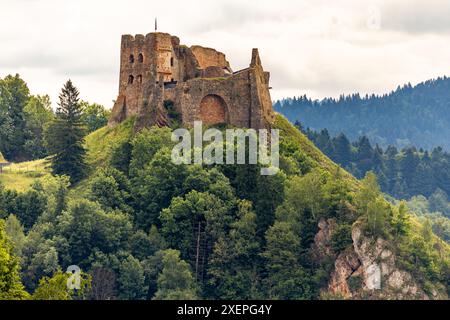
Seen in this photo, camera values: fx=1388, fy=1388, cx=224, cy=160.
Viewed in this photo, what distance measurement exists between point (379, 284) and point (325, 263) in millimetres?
3797

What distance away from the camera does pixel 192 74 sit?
105 metres

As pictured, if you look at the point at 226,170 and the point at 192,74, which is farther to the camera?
the point at 192,74

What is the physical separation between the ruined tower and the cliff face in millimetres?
14803

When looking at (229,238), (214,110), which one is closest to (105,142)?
(214,110)

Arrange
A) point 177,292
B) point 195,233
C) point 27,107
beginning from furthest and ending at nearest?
point 27,107 < point 195,233 < point 177,292

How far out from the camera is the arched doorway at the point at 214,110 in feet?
335

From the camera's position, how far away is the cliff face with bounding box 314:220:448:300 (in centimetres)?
8950

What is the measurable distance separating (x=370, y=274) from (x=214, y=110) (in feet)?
63.1

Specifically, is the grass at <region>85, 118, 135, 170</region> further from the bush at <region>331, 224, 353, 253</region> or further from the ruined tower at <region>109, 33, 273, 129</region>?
the bush at <region>331, 224, 353, 253</region>

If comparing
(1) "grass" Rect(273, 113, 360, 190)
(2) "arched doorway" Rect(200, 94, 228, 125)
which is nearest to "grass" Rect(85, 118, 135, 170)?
(2) "arched doorway" Rect(200, 94, 228, 125)
